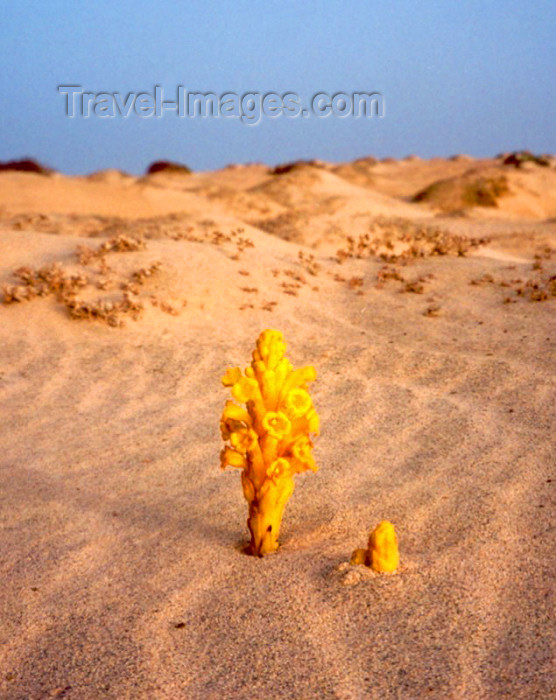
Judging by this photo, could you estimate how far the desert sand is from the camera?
7.47 ft

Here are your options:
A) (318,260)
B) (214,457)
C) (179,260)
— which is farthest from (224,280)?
(214,457)

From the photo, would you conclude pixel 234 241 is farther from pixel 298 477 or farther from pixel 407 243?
pixel 298 477

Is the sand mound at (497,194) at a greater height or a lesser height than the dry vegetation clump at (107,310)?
lesser

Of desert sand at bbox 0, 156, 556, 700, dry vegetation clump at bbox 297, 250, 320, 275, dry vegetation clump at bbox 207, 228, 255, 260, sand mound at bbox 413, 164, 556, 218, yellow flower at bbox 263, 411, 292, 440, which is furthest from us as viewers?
sand mound at bbox 413, 164, 556, 218

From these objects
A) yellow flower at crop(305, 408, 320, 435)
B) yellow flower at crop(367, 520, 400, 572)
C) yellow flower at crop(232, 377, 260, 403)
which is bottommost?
yellow flower at crop(367, 520, 400, 572)

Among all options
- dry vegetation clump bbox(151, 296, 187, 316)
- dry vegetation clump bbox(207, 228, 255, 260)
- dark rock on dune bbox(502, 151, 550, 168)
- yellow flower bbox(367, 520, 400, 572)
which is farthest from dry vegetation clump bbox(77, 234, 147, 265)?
dark rock on dune bbox(502, 151, 550, 168)

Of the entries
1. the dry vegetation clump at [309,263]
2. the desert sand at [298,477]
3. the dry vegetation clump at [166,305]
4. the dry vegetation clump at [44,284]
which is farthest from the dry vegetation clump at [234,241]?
the dry vegetation clump at [44,284]

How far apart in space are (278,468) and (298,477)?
38.2 inches

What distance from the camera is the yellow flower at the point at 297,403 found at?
111 inches

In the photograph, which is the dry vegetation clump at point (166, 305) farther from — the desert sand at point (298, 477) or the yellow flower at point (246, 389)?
the yellow flower at point (246, 389)

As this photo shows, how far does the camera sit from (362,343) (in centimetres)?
607

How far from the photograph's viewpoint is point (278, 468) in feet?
9.46

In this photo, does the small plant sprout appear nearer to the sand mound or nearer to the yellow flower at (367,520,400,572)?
the yellow flower at (367,520,400,572)

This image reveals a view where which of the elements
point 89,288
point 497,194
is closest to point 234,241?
point 89,288
